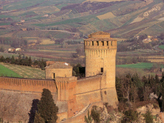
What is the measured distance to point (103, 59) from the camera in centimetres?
2878

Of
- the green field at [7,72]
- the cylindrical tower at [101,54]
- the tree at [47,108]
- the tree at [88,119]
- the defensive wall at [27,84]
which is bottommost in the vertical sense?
the tree at [88,119]

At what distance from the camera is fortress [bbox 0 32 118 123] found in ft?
83.8

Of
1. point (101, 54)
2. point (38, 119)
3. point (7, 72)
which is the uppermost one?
point (101, 54)

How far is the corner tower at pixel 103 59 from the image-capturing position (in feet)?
93.8

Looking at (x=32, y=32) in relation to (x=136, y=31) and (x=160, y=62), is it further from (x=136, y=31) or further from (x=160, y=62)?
(x=160, y=62)

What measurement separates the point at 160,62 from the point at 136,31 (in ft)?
298

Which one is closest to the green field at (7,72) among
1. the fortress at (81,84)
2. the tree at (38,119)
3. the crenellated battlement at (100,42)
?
the fortress at (81,84)

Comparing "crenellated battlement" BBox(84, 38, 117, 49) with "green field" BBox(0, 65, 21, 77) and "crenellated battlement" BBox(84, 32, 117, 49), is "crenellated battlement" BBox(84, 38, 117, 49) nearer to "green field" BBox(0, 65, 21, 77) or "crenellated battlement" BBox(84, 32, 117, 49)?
"crenellated battlement" BBox(84, 32, 117, 49)

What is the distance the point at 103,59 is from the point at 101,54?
0.43m

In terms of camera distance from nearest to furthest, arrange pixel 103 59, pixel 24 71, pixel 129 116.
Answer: pixel 129 116
pixel 103 59
pixel 24 71

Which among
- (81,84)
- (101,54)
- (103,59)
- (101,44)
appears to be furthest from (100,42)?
(81,84)

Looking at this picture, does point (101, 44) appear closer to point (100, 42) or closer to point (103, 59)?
point (100, 42)

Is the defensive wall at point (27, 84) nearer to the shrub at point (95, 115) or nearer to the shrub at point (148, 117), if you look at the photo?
the shrub at point (95, 115)

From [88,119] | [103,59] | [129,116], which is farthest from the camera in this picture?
[103,59]
